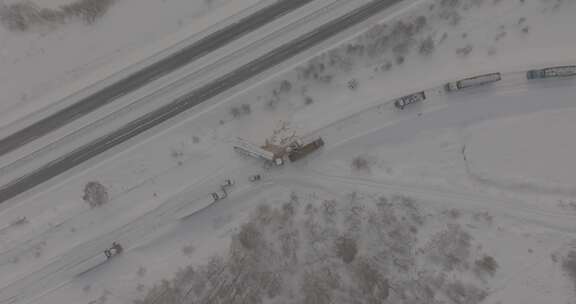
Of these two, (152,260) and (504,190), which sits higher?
(152,260)

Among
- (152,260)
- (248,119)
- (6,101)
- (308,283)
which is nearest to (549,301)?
(308,283)

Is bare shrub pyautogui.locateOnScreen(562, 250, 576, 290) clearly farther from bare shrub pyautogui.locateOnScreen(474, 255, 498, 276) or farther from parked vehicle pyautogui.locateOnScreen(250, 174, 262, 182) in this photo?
parked vehicle pyautogui.locateOnScreen(250, 174, 262, 182)

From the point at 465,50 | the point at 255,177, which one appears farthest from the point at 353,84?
the point at 255,177

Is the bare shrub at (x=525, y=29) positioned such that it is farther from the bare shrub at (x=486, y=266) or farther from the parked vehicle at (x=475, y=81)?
the bare shrub at (x=486, y=266)

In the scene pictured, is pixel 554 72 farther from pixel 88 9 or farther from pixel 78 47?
pixel 78 47

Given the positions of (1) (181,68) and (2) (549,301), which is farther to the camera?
(1) (181,68)

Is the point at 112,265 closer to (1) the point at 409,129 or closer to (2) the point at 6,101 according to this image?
(2) the point at 6,101

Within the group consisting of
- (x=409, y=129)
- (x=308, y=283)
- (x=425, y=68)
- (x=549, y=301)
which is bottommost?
(x=549, y=301)
